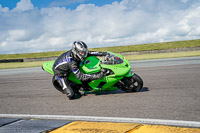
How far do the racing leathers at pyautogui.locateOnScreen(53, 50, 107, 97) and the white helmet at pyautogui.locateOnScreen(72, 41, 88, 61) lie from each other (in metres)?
0.18

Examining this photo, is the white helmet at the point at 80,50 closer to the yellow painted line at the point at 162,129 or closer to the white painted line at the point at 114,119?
the white painted line at the point at 114,119

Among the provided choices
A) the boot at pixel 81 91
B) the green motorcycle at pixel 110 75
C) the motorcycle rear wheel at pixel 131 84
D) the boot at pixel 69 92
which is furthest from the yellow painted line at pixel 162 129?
the boot at pixel 81 91

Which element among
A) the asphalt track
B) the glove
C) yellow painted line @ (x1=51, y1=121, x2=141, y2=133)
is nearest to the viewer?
yellow painted line @ (x1=51, y1=121, x2=141, y2=133)

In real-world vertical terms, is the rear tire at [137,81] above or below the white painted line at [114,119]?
above

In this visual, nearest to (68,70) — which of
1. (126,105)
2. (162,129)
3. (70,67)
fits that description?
(70,67)

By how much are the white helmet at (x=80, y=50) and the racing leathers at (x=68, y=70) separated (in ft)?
0.60

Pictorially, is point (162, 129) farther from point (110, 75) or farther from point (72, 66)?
point (72, 66)

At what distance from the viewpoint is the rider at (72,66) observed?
580cm

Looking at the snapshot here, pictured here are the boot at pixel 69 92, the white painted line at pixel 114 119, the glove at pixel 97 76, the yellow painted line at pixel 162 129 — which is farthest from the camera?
the boot at pixel 69 92

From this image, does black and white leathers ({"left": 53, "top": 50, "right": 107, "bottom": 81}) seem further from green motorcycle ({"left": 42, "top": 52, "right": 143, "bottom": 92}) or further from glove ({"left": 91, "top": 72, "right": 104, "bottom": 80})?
green motorcycle ({"left": 42, "top": 52, "right": 143, "bottom": 92})

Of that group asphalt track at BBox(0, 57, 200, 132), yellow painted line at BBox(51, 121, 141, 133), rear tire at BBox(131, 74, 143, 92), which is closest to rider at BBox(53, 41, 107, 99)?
asphalt track at BBox(0, 57, 200, 132)

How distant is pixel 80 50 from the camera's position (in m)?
5.77

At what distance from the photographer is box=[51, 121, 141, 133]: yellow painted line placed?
3182mm

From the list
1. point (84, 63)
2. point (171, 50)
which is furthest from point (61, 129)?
point (171, 50)
